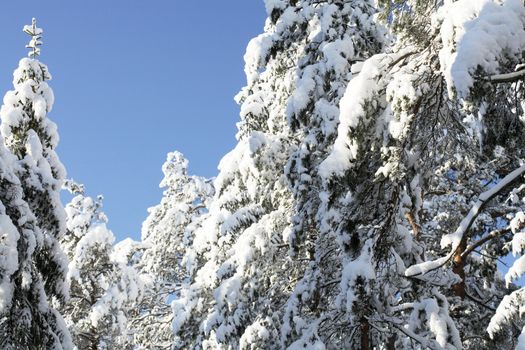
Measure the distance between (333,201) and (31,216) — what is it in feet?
16.9

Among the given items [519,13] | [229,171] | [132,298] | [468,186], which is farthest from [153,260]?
[519,13]

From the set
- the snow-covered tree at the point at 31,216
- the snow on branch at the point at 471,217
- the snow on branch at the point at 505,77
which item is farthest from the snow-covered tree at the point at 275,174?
the snow on branch at the point at 505,77

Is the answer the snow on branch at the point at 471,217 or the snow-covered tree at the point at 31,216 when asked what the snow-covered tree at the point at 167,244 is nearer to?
the snow-covered tree at the point at 31,216

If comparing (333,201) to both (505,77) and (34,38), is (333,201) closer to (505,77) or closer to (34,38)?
(505,77)

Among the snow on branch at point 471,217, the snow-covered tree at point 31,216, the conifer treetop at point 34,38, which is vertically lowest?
the snow on branch at point 471,217

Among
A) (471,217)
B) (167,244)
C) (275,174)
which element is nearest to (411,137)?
(471,217)

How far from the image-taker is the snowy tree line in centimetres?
559

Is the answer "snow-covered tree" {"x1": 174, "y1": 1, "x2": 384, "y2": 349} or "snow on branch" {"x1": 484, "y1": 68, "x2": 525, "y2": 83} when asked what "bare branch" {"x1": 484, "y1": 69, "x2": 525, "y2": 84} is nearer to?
"snow on branch" {"x1": 484, "y1": 68, "x2": 525, "y2": 83}

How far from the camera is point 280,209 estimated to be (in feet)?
38.9

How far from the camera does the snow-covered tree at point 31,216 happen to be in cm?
824

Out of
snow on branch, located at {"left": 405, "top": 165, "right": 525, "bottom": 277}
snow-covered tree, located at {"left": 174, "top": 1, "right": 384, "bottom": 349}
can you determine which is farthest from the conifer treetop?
snow on branch, located at {"left": 405, "top": 165, "right": 525, "bottom": 277}

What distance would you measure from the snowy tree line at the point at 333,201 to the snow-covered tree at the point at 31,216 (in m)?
0.03

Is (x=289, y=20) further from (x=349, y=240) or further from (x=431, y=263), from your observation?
(x=431, y=263)

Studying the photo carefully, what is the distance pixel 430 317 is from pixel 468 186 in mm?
7816
